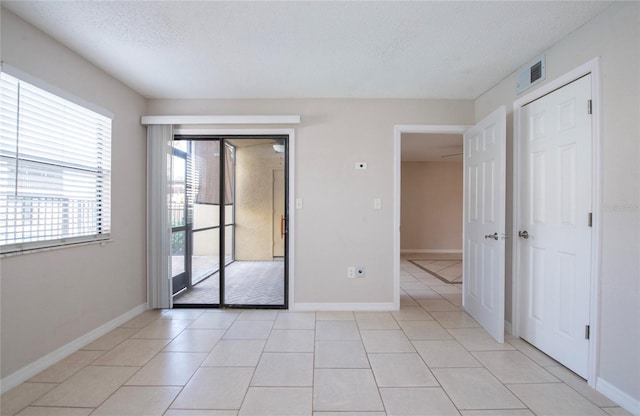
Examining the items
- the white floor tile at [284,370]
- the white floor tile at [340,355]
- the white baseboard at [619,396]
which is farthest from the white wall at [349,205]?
the white baseboard at [619,396]

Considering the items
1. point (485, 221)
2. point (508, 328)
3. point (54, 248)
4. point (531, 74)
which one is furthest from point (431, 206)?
point (54, 248)

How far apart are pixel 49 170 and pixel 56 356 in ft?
4.64

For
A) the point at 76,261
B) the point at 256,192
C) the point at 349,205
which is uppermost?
the point at 256,192

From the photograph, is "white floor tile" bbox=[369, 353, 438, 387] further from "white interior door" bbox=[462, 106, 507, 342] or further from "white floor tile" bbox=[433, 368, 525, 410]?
"white interior door" bbox=[462, 106, 507, 342]

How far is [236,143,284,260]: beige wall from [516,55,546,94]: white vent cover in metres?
2.47

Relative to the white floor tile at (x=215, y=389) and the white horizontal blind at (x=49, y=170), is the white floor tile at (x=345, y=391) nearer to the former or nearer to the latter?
the white floor tile at (x=215, y=389)

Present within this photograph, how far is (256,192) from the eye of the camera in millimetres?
3506

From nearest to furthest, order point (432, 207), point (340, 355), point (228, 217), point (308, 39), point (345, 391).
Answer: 1. point (345, 391)
2. point (308, 39)
3. point (340, 355)
4. point (228, 217)
5. point (432, 207)

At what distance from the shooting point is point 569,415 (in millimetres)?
1635

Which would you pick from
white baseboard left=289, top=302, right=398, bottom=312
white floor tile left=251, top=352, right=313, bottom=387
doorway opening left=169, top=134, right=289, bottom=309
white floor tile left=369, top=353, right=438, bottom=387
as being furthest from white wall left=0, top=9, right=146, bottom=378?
white floor tile left=369, top=353, right=438, bottom=387

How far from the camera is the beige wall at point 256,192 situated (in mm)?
3471

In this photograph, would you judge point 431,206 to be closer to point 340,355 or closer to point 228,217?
point 228,217

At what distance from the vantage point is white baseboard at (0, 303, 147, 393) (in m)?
1.87

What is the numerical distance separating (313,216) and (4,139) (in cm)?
251
